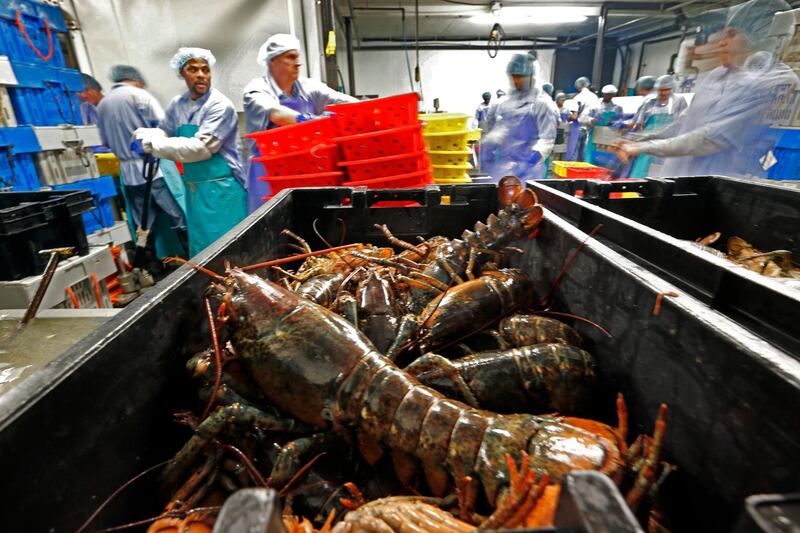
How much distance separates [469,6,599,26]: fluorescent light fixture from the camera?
10142mm

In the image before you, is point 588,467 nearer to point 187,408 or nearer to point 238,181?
point 187,408

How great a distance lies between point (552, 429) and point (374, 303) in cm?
82

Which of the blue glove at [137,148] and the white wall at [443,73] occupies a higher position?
the white wall at [443,73]

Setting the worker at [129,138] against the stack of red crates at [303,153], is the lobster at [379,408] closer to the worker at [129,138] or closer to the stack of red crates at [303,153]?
the stack of red crates at [303,153]

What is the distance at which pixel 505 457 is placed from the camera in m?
0.96

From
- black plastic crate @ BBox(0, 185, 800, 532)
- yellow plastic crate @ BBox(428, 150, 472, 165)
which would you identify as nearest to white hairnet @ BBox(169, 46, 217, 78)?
yellow plastic crate @ BBox(428, 150, 472, 165)

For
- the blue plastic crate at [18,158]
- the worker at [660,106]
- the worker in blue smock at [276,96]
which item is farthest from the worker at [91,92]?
the worker at [660,106]

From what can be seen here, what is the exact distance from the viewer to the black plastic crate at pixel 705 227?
31.9 inches

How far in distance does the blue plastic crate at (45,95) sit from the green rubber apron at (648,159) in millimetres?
7554

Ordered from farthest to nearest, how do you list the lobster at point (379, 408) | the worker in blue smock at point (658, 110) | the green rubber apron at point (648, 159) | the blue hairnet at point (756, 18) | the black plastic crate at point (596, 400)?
the worker in blue smock at point (658, 110), the green rubber apron at point (648, 159), the blue hairnet at point (756, 18), the lobster at point (379, 408), the black plastic crate at point (596, 400)

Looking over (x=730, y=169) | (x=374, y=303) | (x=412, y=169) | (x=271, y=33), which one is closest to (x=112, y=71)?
(x=271, y=33)

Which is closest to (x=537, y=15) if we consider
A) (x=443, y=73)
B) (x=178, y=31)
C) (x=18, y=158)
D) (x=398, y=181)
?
(x=443, y=73)

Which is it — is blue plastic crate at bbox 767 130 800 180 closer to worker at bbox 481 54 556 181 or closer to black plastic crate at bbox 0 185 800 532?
worker at bbox 481 54 556 181

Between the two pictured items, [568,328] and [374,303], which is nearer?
[568,328]
